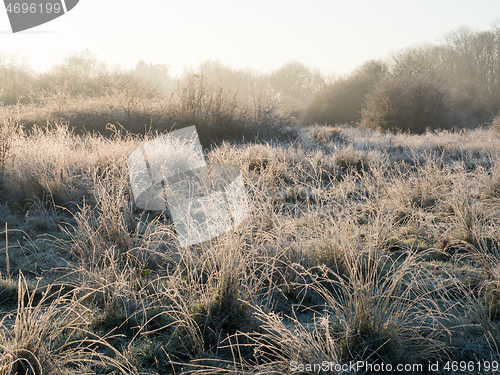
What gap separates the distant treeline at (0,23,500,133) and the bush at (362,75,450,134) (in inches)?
1.9

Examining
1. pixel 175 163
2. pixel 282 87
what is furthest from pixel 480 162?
pixel 282 87

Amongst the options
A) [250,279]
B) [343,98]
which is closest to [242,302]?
[250,279]

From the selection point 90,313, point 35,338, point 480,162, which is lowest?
point 480,162

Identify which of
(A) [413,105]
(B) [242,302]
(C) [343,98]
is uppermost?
(B) [242,302]

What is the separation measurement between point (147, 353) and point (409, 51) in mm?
34786

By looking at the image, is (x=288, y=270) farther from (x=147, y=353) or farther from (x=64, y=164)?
(x=64, y=164)

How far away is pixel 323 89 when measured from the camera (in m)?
28.6

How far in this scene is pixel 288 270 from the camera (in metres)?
2.90

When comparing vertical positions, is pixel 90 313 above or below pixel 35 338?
below

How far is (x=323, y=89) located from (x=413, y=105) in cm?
1137

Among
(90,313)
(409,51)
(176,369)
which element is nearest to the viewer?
(176,369)

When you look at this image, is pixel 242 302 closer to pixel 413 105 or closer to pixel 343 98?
pixel 413 105

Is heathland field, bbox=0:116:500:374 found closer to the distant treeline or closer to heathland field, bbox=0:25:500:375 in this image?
heathland field, bbox=0:25:500:375

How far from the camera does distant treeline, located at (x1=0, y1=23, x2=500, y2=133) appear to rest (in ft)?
42.1
